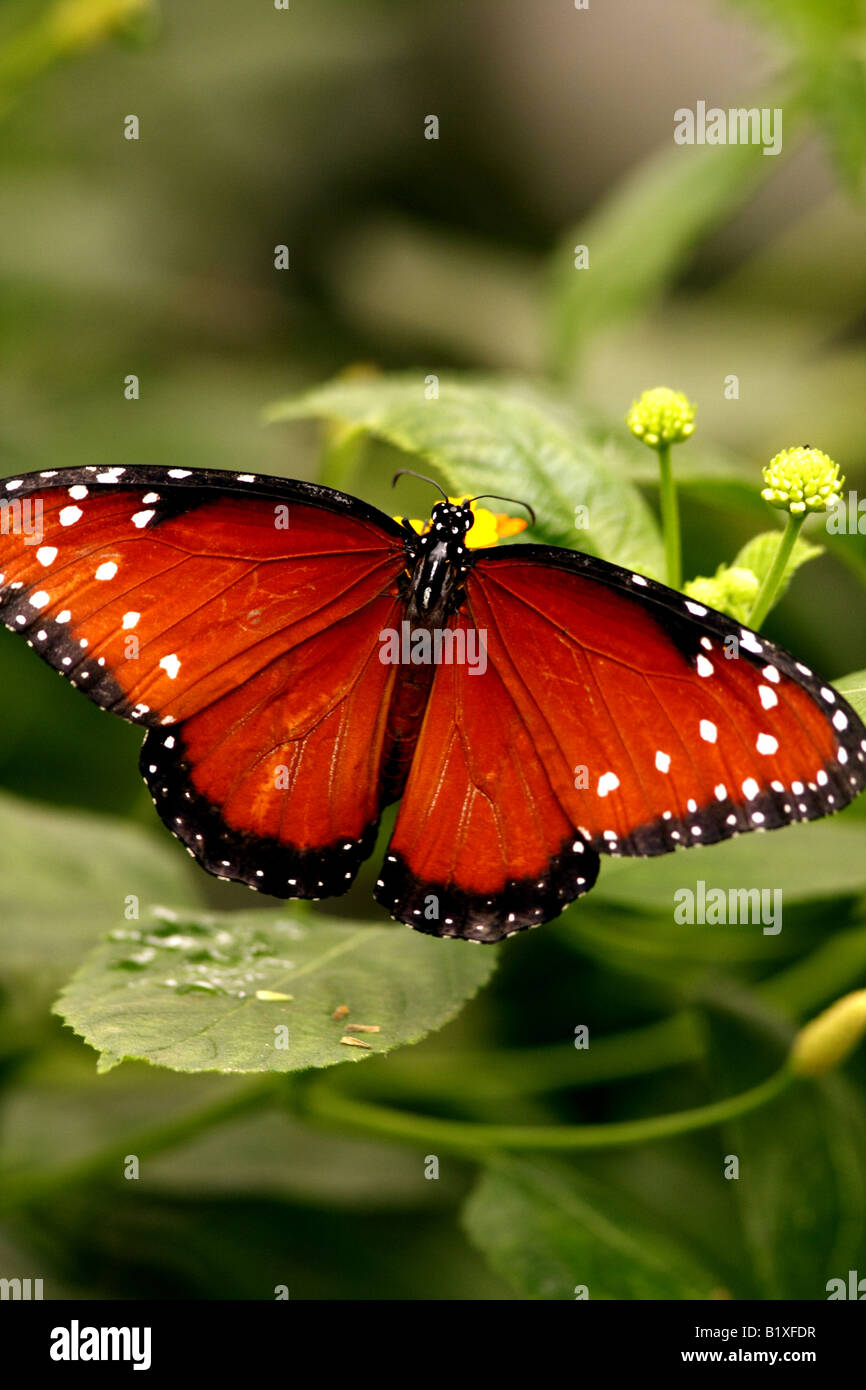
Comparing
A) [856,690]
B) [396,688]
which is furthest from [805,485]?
[396,688]

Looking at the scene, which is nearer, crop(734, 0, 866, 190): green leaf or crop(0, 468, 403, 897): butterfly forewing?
crop(0, 468, 403, 897): butterfly forewing

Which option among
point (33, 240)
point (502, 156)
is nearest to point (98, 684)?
point (33, 240)

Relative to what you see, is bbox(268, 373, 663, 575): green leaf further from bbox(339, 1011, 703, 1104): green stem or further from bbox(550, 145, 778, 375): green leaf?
bbox(550, 145, 778, 375): green leaf

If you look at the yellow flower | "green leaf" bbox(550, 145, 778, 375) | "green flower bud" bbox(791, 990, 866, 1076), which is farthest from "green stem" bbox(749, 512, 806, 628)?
"green leaf" bbox(550, 145, 778, 375)

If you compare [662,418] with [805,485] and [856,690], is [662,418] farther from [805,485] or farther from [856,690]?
[856,690]

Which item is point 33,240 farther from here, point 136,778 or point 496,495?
point 496,495

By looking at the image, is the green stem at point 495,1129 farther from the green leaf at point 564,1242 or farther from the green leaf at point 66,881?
the green leaf at point 66,881

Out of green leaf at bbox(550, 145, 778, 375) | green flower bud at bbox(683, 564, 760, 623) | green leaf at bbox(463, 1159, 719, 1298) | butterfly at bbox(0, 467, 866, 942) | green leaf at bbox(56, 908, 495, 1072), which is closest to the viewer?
green leaf at bbox(56, 908, 495, 1072)
